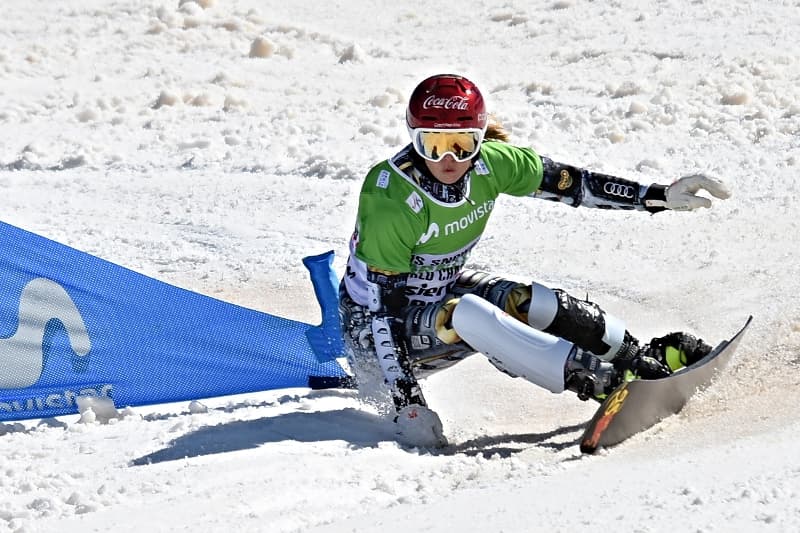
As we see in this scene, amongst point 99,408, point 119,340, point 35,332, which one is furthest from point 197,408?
point 35,332

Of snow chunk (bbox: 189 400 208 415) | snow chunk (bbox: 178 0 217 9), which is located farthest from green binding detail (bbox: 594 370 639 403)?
snow chunk (bbox: 178 0 217 9)

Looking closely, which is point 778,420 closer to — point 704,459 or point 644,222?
point 704,459

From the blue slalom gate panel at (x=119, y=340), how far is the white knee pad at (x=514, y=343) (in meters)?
1.40

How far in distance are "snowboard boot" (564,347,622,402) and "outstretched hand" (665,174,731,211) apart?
1053 millimetres

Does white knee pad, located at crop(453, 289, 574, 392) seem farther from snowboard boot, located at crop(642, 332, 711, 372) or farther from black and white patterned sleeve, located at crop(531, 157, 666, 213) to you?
black and white patterned sleeve, located at crop(531, 157, 666, 213)

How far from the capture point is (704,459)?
13.5 feet

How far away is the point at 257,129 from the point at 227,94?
1443mm

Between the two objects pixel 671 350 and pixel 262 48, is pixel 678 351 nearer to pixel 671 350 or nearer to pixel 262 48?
pixel 671 350

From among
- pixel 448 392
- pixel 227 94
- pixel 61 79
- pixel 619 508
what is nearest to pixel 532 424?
pixel 448 392

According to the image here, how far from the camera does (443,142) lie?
5102mm

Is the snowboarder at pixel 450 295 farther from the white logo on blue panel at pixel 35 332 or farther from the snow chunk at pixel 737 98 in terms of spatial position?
the snow chunk at pixel 737 98

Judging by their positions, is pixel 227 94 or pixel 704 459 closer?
pixel 704 459

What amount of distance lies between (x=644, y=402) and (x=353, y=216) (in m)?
4.49

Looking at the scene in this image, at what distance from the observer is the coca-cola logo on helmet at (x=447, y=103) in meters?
5.08
